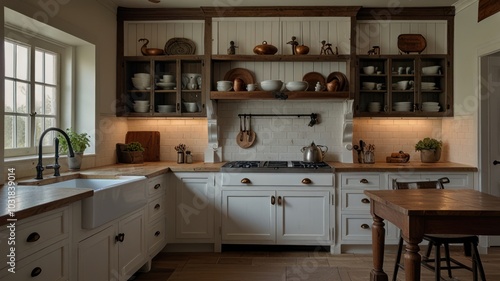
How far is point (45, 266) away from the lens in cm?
176

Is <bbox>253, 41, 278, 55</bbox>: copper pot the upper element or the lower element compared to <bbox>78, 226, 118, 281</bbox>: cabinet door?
upper

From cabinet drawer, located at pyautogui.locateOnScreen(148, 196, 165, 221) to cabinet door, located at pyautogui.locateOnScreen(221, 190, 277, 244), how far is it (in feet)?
2.02

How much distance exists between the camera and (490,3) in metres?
3.39

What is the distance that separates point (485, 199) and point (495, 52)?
180 cm

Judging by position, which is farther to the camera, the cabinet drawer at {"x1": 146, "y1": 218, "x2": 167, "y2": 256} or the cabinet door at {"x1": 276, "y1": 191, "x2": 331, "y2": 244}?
the cabinet door at {"x1": 276, "y1": 191, "x2": 331, "y2": 244}

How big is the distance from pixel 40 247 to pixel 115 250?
0.89 metres

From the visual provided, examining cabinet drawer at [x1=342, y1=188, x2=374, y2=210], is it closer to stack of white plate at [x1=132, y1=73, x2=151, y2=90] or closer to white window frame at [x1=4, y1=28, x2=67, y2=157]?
stack of white plate at [x1=132, y1=73, x2=151, y2=90]

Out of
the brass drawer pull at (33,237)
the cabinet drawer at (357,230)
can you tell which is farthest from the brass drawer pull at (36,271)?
the cabinet drawer at (357,230)

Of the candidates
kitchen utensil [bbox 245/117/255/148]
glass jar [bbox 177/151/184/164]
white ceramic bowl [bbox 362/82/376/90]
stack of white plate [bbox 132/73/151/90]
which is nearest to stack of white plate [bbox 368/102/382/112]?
white ceramic bowl [bbox 362/82/376/90]

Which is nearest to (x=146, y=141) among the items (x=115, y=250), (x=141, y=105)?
(x=141, y=105)

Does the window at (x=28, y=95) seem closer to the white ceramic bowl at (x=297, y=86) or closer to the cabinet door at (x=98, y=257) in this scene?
the cabinet door at (x=98, y=257)

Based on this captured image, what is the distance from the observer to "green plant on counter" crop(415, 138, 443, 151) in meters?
4.01

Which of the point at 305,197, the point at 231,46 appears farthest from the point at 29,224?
the point at 231,46

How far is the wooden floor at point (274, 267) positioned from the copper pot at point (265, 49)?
7.14ft
